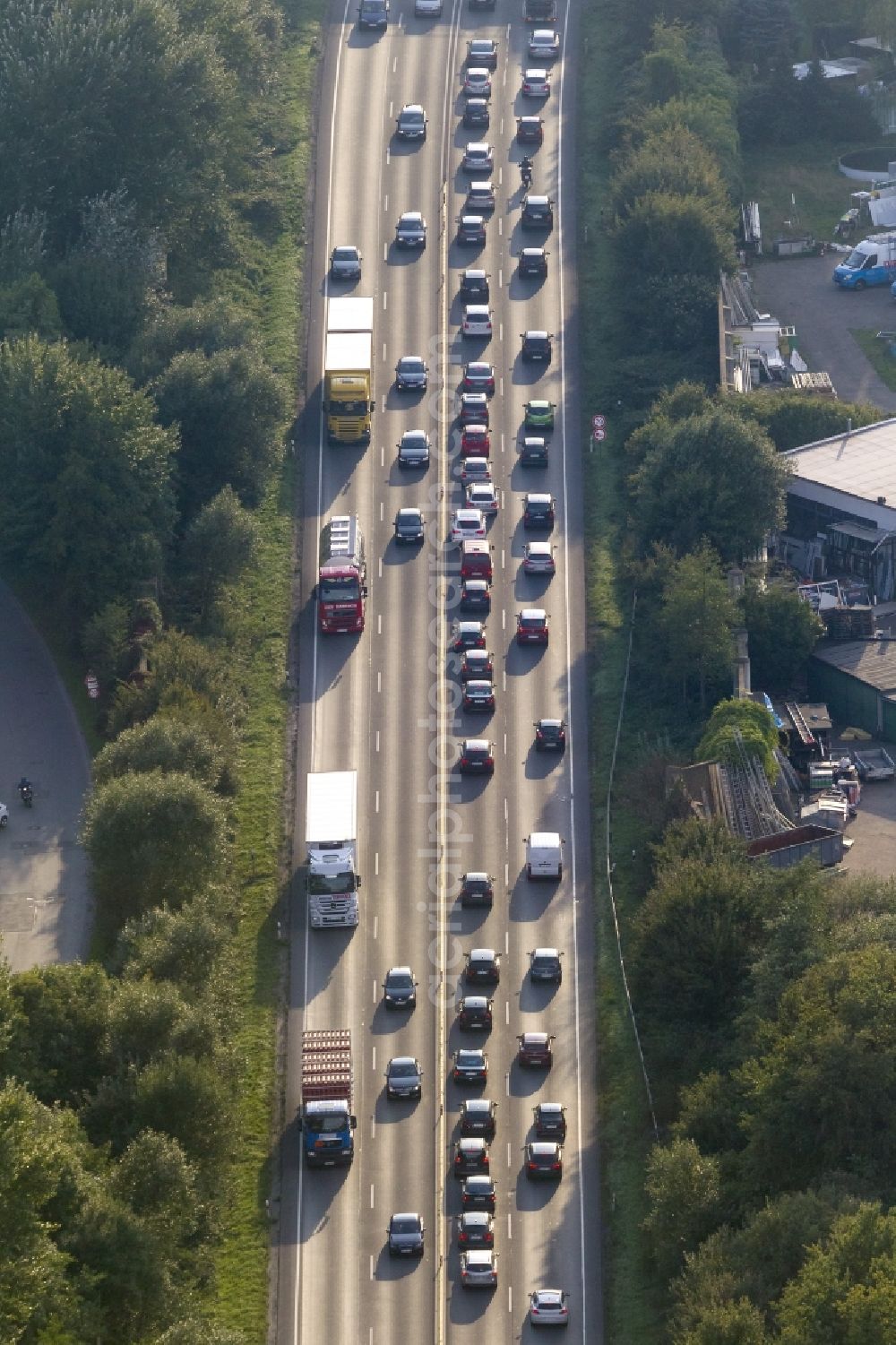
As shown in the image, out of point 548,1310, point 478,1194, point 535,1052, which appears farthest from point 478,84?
point 548,1310

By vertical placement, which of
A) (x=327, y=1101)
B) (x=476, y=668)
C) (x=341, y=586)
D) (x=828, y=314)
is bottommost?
(x=327, y=1101)

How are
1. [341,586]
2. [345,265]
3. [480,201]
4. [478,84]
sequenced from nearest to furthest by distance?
[341,586], [345,265], [480,201], [478,84]

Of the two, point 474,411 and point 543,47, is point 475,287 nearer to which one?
point 474,411

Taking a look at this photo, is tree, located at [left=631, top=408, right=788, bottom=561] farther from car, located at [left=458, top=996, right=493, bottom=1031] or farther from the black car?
car, located at [left=458, top=996, right=493, bottom=1031]

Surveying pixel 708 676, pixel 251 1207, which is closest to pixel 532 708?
pixel 708 676

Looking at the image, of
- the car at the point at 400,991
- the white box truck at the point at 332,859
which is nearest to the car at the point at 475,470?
the white box truck at the point at 332,859

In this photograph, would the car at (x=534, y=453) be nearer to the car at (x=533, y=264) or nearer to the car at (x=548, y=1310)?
the car at (x=533, y=264)

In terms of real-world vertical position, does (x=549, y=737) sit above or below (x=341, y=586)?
below

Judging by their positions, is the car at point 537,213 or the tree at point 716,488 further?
the car at point 537,213
